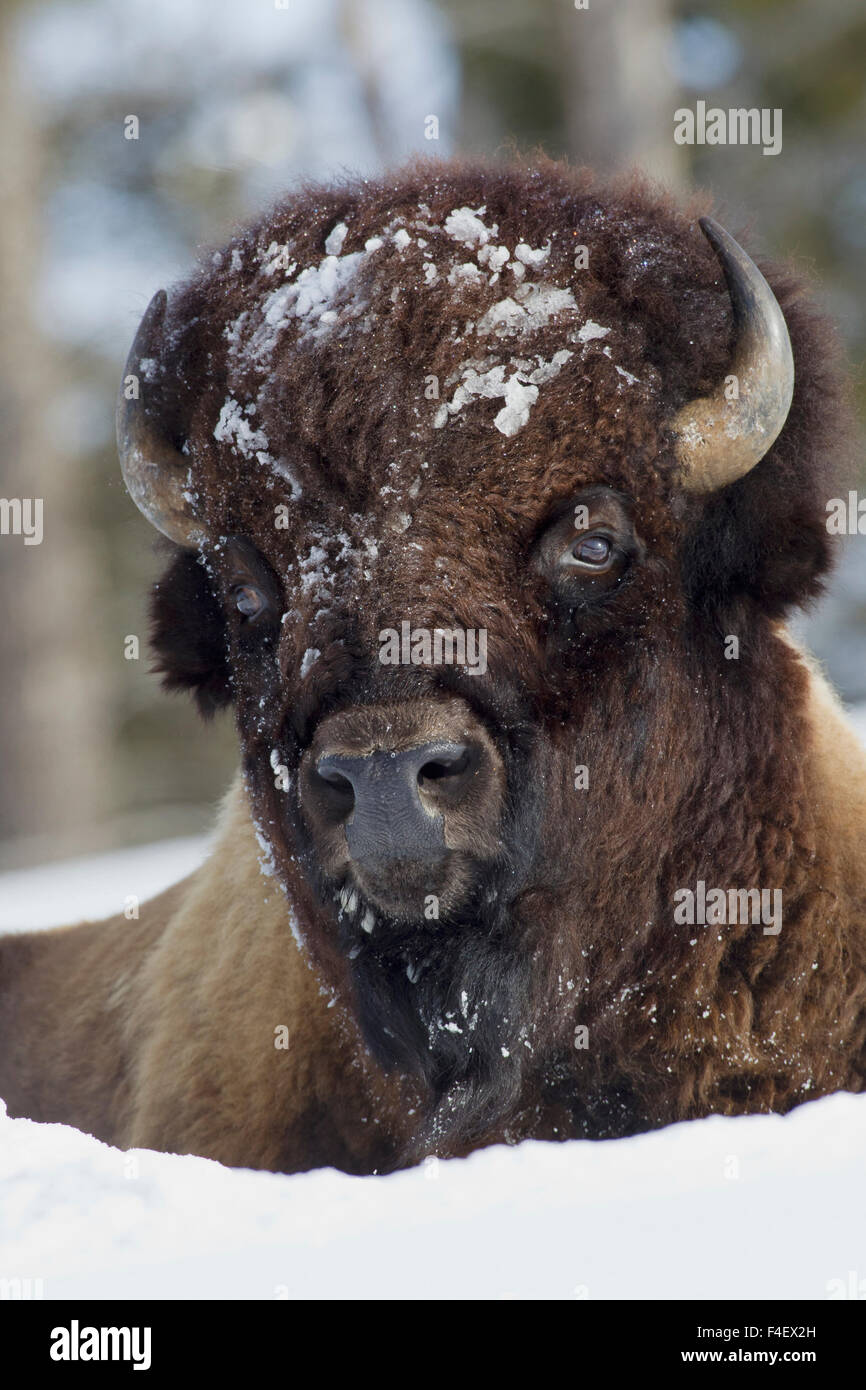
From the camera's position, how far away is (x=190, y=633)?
165 inches

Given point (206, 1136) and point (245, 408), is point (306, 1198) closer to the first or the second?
point (206, 1136)

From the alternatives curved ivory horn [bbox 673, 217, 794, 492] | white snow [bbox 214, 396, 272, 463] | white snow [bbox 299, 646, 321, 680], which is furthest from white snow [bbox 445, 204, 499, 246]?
white snow [bbox 299, 646, 321, 680]

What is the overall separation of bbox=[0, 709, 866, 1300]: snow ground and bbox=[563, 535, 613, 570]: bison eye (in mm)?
1304

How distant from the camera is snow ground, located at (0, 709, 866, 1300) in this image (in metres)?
2.40

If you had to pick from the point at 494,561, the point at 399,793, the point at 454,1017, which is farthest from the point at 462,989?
the point at 494,561

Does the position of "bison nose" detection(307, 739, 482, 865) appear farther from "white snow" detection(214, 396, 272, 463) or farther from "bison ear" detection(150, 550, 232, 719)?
"bison ear" detection(150, 550, 232, 719)

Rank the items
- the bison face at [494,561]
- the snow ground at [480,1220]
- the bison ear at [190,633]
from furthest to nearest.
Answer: the bison ear at [190,633]
the bison face at [494,561]
the snow ground at [480,1220]

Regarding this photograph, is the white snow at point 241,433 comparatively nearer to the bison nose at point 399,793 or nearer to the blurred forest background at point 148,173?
the bison nose at point 399,793

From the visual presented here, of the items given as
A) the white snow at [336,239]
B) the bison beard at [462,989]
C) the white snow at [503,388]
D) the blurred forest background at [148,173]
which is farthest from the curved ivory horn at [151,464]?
the blurred forest background at [148,173]

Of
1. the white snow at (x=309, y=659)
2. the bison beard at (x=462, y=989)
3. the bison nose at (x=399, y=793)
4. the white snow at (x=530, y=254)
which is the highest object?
the white snow at (x=530, y=254)

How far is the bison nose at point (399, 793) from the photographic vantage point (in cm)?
297

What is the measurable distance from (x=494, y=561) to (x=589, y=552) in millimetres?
240

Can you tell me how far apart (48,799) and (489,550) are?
1100 cm

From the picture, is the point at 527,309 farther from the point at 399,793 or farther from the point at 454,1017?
the point at 454,1017
